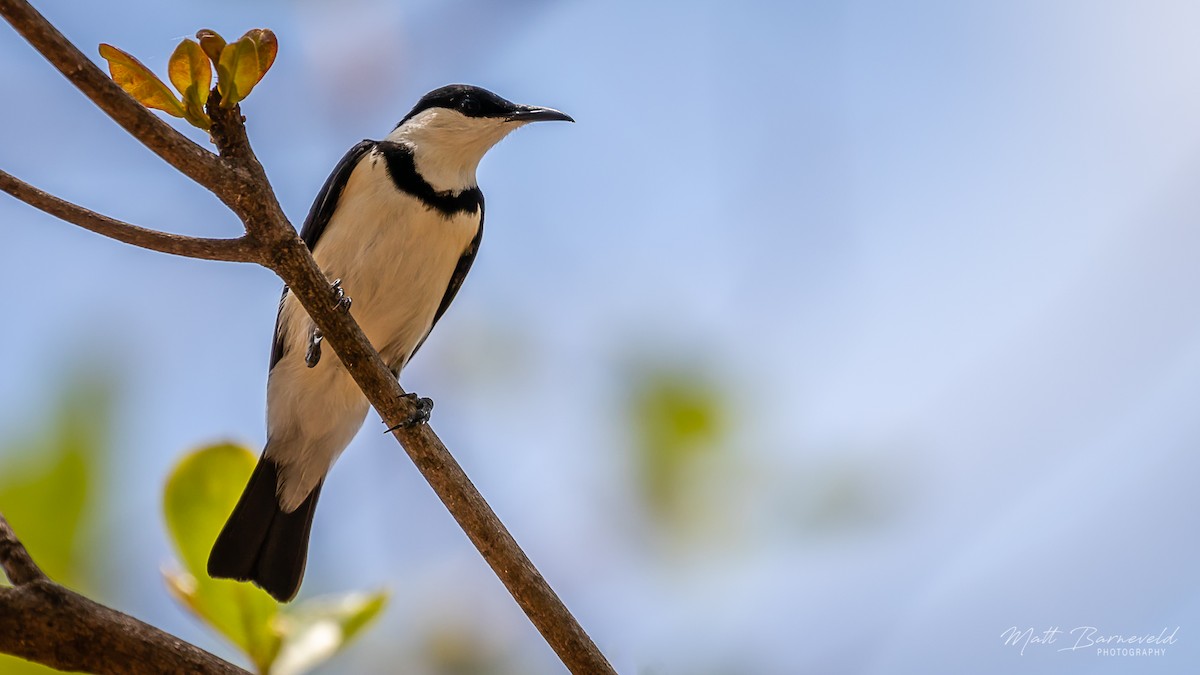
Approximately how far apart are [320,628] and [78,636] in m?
0.56

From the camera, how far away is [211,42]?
2.19m

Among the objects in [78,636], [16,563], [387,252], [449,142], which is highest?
[449,142]

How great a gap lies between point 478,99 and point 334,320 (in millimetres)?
2564

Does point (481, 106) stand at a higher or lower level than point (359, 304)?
higher

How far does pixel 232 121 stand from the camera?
2.34 metres

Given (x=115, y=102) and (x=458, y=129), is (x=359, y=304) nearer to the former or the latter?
(x=458, y=129)

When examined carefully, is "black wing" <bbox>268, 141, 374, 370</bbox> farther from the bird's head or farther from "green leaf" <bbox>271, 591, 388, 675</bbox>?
"green leaf" <bbox>271, 591, 388, 675</bbox>

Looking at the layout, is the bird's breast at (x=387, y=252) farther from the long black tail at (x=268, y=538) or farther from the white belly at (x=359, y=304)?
the long black tail at (x=268, y=538)

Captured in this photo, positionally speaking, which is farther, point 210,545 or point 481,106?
point 481,106

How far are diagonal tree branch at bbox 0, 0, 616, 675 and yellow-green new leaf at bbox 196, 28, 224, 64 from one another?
0.10 meters

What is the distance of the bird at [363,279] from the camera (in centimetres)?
418

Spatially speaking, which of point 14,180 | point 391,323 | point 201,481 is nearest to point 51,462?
point 201,481

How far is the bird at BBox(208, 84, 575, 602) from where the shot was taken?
→ 4.18 metres

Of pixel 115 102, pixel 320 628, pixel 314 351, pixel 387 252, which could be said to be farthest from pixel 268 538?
pixel 115 102
